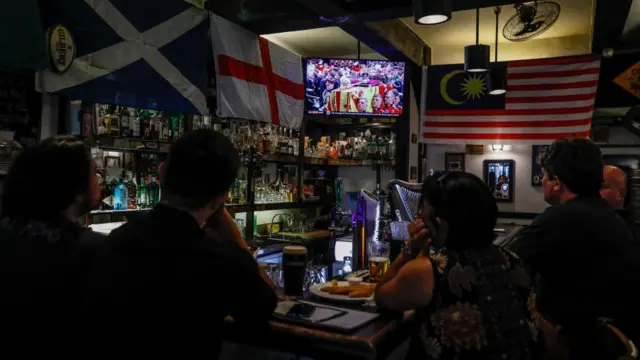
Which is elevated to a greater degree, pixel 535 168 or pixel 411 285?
pixel 535 168

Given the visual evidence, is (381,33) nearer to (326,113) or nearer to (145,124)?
(326,113)

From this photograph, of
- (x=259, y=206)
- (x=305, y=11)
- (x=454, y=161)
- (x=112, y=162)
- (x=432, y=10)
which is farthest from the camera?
(x=454, y=161)

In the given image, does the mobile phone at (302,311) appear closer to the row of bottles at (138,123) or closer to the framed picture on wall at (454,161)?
the row of bottles at (138,123)

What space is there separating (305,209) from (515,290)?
5576 mm

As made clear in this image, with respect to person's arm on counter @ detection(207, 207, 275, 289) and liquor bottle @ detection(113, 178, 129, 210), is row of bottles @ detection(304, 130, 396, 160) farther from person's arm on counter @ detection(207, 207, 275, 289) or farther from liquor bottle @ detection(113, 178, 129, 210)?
person's arm on counter @ detection(207, 207, 275, 289)

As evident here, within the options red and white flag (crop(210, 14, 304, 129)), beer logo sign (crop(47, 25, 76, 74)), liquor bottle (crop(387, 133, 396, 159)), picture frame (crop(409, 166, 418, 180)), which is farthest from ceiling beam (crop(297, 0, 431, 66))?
beer logo sign (crop(47, 25, 76, 74))

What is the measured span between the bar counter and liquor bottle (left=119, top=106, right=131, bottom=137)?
96.2 inches

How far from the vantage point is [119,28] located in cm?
324

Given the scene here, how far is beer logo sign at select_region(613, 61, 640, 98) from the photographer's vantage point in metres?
5.23

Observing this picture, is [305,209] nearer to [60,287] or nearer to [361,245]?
[361,245]

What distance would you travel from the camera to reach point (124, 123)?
12.9 feet

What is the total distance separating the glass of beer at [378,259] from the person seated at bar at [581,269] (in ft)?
2.05

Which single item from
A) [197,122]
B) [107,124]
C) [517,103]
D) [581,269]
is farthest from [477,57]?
[107,124]

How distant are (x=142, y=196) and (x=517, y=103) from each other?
3.81 metres
